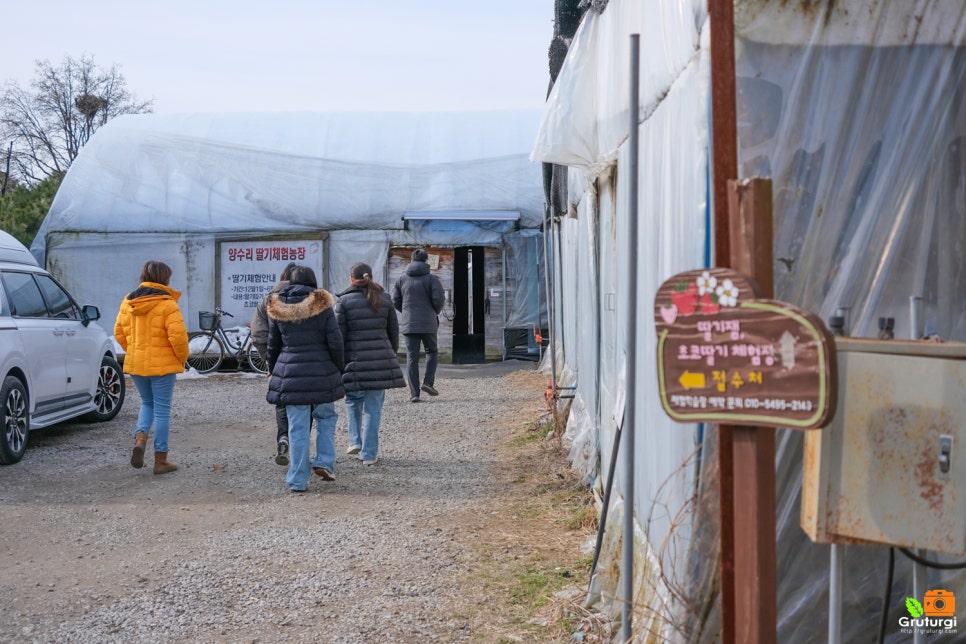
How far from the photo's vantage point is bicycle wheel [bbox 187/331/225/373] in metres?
15.8

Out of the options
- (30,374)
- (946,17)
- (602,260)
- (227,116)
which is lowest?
(30,374)

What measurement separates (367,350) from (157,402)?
1.71 meters

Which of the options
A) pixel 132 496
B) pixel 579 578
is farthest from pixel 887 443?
pixel 132 496

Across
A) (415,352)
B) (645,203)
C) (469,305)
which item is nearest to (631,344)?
(645,203)

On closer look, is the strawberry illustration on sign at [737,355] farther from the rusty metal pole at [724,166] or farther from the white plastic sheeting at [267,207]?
the white plastic sheeting at [267,207]

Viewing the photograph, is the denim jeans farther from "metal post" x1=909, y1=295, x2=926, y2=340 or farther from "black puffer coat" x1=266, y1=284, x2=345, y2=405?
"metal post" x1=909, y1=295, x2=926, y2=340

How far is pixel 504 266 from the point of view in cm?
1745

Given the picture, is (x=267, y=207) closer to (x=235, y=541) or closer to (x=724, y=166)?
(x=235, y=541)

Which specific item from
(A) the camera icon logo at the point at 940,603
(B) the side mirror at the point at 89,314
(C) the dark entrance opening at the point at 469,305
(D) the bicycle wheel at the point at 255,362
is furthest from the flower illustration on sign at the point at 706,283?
(C) the dark entrance opening at the point at 469,305

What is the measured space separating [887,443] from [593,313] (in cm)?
453

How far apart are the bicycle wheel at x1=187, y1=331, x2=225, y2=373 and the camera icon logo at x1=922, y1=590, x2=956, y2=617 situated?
14.0 meters

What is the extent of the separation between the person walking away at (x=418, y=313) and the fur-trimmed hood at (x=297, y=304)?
5.00m

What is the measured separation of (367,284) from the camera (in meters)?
7.95

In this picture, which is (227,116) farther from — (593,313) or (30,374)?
(593,313)
